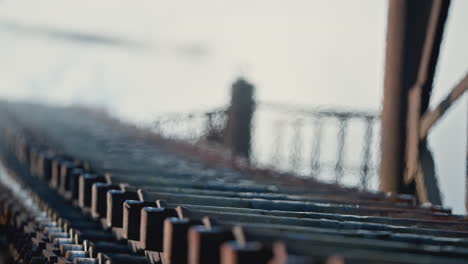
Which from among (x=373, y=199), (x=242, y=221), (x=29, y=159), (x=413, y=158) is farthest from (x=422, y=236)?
(x=29, y=159)

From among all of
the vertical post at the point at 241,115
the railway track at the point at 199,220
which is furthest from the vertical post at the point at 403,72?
the vertical post at the point at 241,115

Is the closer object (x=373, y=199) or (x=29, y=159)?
(x=373, y=199)

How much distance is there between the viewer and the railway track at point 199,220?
2.06m

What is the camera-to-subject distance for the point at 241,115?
965 cm

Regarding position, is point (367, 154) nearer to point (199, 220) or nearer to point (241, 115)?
point (241, 115)

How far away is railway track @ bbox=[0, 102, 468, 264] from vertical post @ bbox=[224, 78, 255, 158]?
383 centimetres

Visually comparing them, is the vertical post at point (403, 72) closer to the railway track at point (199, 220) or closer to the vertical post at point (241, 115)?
the railway track at point (199, 220)

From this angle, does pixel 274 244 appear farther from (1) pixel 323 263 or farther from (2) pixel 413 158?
(2) pixel 413 158

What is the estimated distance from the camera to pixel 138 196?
3.08 meters

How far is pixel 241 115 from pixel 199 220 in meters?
7.29

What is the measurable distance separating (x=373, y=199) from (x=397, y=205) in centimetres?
24

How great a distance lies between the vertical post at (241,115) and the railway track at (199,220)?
3.83 m

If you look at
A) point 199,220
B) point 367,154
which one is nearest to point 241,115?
point 367,154

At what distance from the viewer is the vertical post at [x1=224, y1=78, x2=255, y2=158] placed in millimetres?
9609
